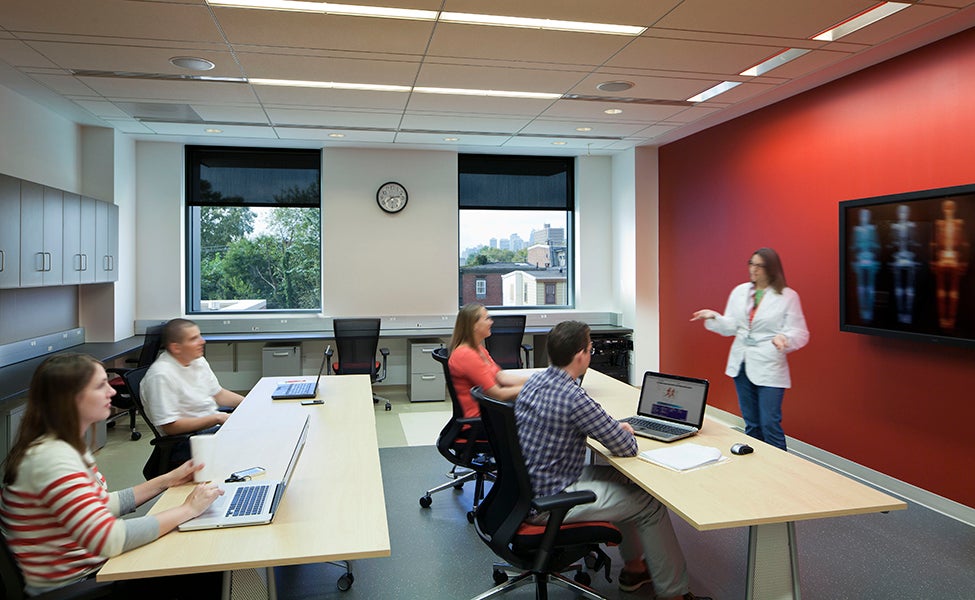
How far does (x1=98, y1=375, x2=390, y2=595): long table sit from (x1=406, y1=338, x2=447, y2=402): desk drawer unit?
3.78m

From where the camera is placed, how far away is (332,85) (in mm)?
4457

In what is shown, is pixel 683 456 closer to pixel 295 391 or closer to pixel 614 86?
pixel 295 391

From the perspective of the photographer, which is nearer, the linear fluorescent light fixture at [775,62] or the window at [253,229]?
the linear fluorescent light fixture at [775,62]

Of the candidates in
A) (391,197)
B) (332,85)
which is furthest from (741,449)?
(391,197)

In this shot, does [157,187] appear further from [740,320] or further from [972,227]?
[972,227]

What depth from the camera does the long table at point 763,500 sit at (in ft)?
6.63

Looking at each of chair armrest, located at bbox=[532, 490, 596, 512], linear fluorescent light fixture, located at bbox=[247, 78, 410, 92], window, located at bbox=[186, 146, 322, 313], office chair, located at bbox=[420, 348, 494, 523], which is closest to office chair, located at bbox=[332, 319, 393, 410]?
window, located at bbox=[186, 146, 322, 313]

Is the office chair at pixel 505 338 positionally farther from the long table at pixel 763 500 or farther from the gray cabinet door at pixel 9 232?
the gray cabinet door at pixel 9 232

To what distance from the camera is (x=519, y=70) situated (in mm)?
4070

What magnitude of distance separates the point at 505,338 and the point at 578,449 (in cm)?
358

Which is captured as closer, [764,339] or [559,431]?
[559,431]

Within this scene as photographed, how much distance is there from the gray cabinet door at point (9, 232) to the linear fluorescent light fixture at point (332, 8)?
223 centimetres

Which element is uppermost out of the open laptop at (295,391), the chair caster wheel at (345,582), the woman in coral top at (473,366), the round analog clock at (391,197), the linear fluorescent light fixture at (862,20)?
the linear fluorescent light fixture at (862,20)

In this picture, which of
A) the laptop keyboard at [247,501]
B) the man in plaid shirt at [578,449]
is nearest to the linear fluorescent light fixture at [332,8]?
the man in plaid shirt at [578,449]
